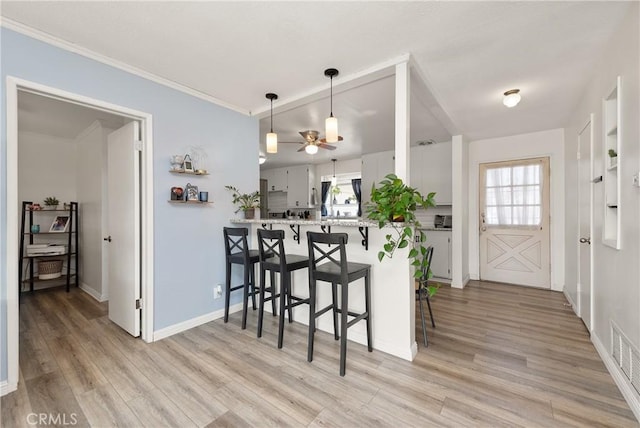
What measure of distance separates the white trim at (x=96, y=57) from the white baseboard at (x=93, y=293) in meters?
2.93

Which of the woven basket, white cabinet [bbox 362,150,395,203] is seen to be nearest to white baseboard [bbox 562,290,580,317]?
white cabinet [bbox 362,150,395,203]

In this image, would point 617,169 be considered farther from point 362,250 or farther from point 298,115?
point 298,115

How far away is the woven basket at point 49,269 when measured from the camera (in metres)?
3.99

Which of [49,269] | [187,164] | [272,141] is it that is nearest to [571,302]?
[272,141]

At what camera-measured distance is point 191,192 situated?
2.77 metres

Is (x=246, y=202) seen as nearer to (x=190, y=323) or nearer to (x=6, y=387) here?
(x=190, y=323)

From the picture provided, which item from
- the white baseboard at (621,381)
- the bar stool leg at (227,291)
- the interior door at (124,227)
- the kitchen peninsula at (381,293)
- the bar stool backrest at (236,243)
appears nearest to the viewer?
the white baseboard at (621,381)

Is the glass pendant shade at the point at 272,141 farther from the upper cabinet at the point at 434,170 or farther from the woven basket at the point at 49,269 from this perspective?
the woven basket at the point at 49,269

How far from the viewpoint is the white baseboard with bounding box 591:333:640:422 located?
158 cm

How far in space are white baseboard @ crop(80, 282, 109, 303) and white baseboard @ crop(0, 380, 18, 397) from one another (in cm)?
200

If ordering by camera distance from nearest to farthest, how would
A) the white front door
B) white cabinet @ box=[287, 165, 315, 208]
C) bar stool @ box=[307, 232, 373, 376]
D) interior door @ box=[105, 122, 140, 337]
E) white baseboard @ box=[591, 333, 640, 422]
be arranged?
→ white baseboard @ box=[591, 333, 640, 422] → bar stool @ box=[307, 232, 373, 376] → interior door @ box=[105, 122, 140, 337] → the white front door → white cabinet @ box=[287, 165, 315, 208]

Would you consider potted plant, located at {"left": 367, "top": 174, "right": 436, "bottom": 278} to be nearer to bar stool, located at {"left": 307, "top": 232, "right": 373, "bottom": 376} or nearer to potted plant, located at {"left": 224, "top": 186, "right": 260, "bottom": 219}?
bar stool, located at {"left": 307, "top": 232, "right": 373, "bottom": 376}

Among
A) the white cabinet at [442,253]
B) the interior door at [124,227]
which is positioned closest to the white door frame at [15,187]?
the interior door at [124,227]

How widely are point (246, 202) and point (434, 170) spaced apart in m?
3.43
